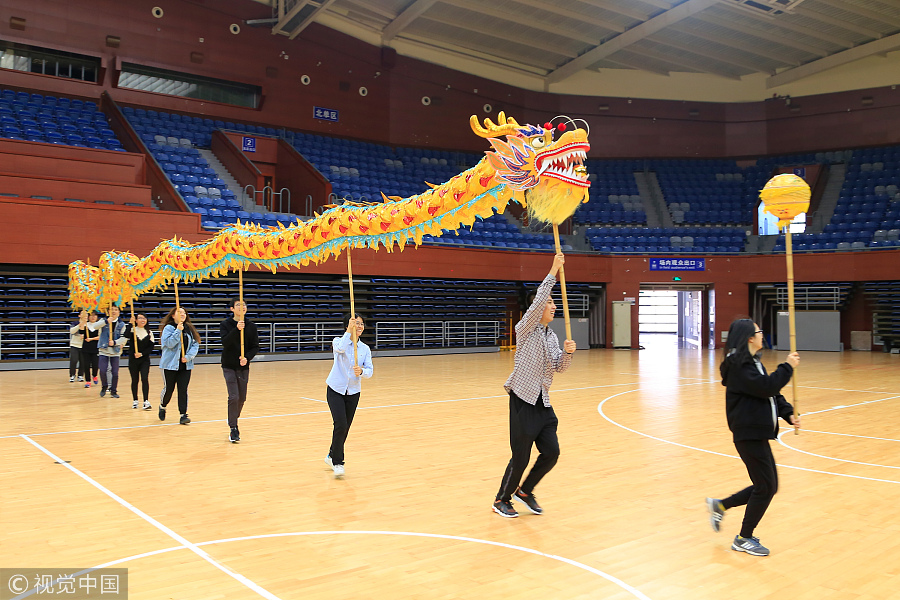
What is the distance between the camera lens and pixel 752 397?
4672mm

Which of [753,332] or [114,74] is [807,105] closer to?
[114,74]

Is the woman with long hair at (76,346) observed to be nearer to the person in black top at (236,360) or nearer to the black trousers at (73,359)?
the black trousers at (73,359)

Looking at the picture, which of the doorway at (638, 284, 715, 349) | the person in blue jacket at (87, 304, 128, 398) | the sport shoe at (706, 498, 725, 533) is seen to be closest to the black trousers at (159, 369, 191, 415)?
the person in blue jacket at (87, 304, 128, 398)

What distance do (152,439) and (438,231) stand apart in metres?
4.62

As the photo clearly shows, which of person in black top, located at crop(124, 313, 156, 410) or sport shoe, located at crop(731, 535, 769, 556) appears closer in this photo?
sport shoe, located at crop(731, 535, 769, 556)

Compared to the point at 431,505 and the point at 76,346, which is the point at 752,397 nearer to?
the point at 431,505

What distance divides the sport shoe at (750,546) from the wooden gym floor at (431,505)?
0.06 m

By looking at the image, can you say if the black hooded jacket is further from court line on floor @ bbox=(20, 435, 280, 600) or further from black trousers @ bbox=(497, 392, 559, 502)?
court line on floor @ bbox=(20, 435, 280, 600)

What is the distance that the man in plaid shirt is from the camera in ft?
17.7

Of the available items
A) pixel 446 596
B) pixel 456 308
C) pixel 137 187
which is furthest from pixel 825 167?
pixel 446 596

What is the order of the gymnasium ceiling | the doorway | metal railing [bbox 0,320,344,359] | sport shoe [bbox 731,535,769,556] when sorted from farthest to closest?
the doorway → the gymnasium ceiling → metal railing [bbox 0,320,344,359] → sport shoe [bbox 731,535,769,556]

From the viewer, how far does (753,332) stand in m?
4.71

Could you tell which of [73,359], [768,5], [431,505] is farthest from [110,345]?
[768,5]

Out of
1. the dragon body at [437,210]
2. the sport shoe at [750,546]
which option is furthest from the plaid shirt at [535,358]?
the sport shoe at [750,546]
